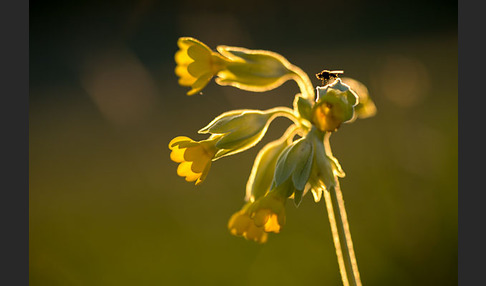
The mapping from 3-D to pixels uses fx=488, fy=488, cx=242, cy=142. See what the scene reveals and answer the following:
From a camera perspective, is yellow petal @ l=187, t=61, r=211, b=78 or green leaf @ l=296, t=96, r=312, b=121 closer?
green leaf @ l=296, t=96, r=312, b=121

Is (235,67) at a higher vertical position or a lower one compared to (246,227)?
higher

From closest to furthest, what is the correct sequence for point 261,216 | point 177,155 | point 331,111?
point 331,111 < point 261,216 < point 177,155

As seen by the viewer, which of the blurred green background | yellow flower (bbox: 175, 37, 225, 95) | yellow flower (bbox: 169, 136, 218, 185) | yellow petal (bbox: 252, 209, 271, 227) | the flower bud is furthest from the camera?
the blurred green background

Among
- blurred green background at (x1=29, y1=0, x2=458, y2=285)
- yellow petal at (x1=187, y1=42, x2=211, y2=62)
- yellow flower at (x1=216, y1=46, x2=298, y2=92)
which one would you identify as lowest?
blurred green background at (x1=29, y1=0, x2=458, y2=285)

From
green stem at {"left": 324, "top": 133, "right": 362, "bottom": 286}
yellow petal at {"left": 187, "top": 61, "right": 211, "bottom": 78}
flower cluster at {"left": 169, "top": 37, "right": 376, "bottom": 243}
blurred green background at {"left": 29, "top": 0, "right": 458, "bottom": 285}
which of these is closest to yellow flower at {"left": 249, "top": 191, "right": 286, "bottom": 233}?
flower cluster at {"left": 169, "top": 37, "right": 376, "bottom": 243}

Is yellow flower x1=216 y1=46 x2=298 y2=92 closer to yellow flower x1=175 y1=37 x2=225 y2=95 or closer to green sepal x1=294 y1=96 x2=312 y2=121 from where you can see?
yellow flower x1=175 y1=37 x2=225 y2=95

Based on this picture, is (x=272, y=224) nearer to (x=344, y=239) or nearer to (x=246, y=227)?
(x=246, y=227)

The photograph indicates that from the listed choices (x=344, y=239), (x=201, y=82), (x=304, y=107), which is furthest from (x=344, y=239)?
(x=201, y=82)

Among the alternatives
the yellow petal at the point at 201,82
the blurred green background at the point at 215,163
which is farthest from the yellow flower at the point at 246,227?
the blurred green background at the point at 215,163
